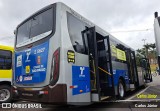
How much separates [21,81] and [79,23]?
260 centimetres

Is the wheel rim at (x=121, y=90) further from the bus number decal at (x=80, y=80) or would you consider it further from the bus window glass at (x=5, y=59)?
the bus window glass at (x=5, y=59)

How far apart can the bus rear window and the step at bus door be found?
1.28 meters

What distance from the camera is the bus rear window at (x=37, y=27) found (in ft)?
18.1

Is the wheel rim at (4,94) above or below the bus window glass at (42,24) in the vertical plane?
below

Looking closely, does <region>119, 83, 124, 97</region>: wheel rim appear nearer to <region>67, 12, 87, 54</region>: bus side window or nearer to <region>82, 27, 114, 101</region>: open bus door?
<region>82, 27, 114, 101</region>: open bus door

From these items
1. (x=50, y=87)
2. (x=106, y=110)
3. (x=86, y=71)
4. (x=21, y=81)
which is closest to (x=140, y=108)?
(x=106, y=110)

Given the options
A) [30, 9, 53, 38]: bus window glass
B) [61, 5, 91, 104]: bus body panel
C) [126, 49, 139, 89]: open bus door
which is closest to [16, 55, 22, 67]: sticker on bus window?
[30, 9, 53, 38]: bus window glass

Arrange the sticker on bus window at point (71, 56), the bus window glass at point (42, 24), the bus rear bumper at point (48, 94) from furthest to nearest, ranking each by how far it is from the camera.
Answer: the bus window glass at point (42, 24) → the sticker on bus window at point (71, 56) → the bus rear bumper at point (48, 94)

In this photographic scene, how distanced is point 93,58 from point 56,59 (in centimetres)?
159

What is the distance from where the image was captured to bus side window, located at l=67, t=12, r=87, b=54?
18.2ft

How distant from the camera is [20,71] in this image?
6.00 meters

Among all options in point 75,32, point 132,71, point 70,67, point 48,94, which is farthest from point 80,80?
point 132,71

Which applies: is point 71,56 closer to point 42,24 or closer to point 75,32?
point 75,32

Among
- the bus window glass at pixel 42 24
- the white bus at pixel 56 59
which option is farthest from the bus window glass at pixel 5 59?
the bus window glass at pixel 42 24
